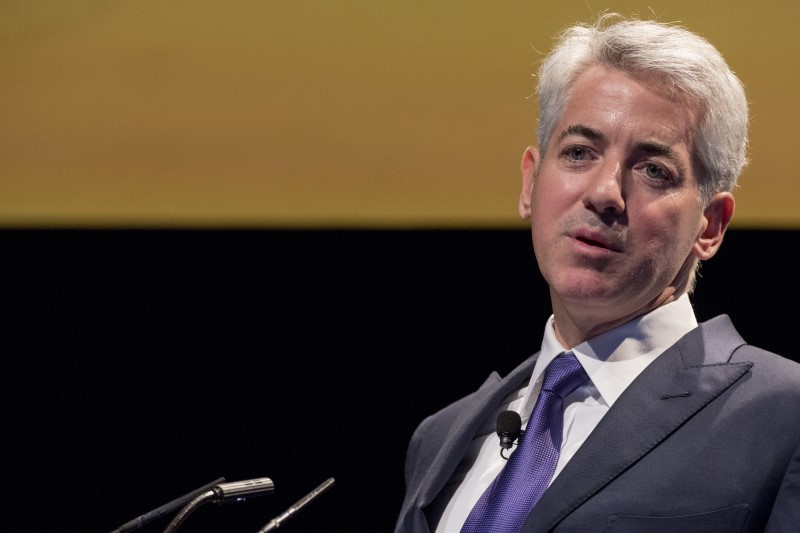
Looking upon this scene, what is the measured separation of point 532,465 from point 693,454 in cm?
30

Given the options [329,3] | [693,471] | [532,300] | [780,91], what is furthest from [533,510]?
[329,3]

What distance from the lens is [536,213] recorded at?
6.24 feet

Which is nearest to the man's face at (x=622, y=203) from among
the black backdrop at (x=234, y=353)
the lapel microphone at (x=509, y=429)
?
the lapel microphone at (x=509, y=429)

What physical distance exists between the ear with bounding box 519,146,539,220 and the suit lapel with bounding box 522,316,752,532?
45 cm

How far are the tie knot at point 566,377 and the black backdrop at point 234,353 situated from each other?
1.00 metres

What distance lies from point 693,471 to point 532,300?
53.3 inches

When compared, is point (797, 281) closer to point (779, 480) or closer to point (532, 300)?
point (532, 300)

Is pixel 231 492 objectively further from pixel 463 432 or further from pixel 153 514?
pixel 463 432

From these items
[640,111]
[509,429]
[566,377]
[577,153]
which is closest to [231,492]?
[509,429]

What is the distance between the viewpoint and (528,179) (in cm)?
209

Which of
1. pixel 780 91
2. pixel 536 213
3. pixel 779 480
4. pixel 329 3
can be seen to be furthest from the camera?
pixel 329 3

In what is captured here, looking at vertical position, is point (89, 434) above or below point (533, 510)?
below

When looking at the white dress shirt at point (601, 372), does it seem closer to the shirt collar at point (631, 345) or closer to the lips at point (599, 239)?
the shirt collar at point (631, 345)

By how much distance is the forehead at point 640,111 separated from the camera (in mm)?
1780
